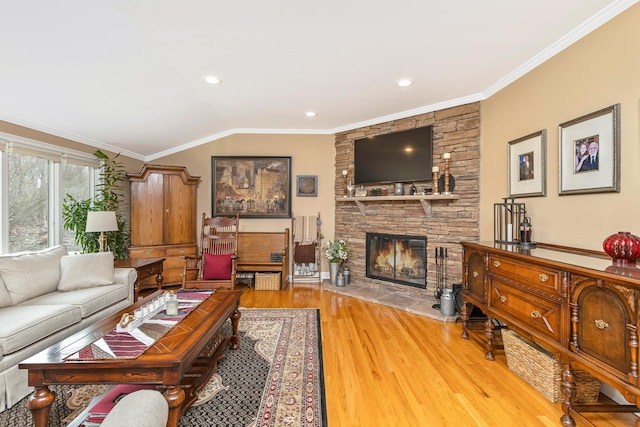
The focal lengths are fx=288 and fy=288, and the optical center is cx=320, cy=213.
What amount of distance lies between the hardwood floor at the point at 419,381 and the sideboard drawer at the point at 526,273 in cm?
79

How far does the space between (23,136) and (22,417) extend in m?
2.91

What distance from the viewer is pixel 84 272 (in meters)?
2.91

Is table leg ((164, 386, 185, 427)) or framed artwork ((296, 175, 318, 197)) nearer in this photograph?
table leg ((164, 386, 185, 427))

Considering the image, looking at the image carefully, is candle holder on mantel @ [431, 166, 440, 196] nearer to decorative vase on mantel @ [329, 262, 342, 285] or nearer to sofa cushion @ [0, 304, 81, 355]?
decorative vase on mantel @ [329, 262, 342, 285]

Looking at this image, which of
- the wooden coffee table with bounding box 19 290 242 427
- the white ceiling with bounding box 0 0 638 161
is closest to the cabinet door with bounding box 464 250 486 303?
the white ceiling with bounding box 0 0 638 161

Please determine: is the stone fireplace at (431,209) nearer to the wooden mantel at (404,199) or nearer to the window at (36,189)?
the wooden mantel at (404,199)

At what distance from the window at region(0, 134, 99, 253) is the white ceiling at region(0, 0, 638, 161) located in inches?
11.4

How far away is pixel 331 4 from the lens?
6.48 feet

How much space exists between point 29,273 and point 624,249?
14.5ft

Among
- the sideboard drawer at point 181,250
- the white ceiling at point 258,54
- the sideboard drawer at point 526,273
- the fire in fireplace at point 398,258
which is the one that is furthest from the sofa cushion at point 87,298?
the sideboard drawer at point 526,273

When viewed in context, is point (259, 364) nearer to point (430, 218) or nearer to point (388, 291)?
point (388, 291)

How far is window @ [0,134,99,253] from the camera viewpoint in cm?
305

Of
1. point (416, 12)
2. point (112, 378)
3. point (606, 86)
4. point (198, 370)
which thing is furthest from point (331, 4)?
point (198, 370)

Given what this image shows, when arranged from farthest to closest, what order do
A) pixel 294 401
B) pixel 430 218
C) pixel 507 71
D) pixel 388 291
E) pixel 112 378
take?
pixel 388 291 < pixel 430 218 < pixel 507 71 < pixel 294 401 < pixel 112 378
